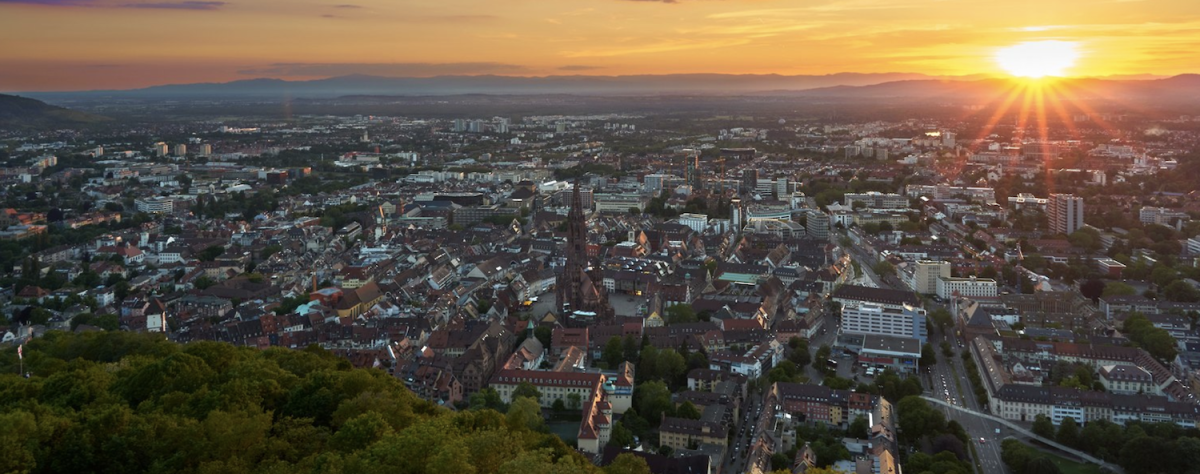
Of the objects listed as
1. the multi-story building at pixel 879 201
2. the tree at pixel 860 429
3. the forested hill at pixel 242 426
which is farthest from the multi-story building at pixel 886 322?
the multi-story building at pixel 879 201

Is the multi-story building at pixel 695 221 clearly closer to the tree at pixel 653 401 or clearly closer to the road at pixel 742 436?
the road at pixel 742 436

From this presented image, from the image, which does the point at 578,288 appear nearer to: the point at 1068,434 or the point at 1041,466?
the point at 1068,434

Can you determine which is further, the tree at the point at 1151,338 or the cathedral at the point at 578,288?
the cathedral at the point at 578,288

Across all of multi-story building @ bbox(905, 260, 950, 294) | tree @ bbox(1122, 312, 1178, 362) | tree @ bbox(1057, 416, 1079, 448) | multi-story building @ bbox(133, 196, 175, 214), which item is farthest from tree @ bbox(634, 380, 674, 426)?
multi-story building @ bbox(133, 196, 175, 214)

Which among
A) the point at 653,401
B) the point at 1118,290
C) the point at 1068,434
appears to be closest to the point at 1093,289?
the point at 1118,290

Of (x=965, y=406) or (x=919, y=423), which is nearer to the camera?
(x=919, y=423)

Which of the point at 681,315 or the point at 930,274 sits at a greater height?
the point at 930,274
